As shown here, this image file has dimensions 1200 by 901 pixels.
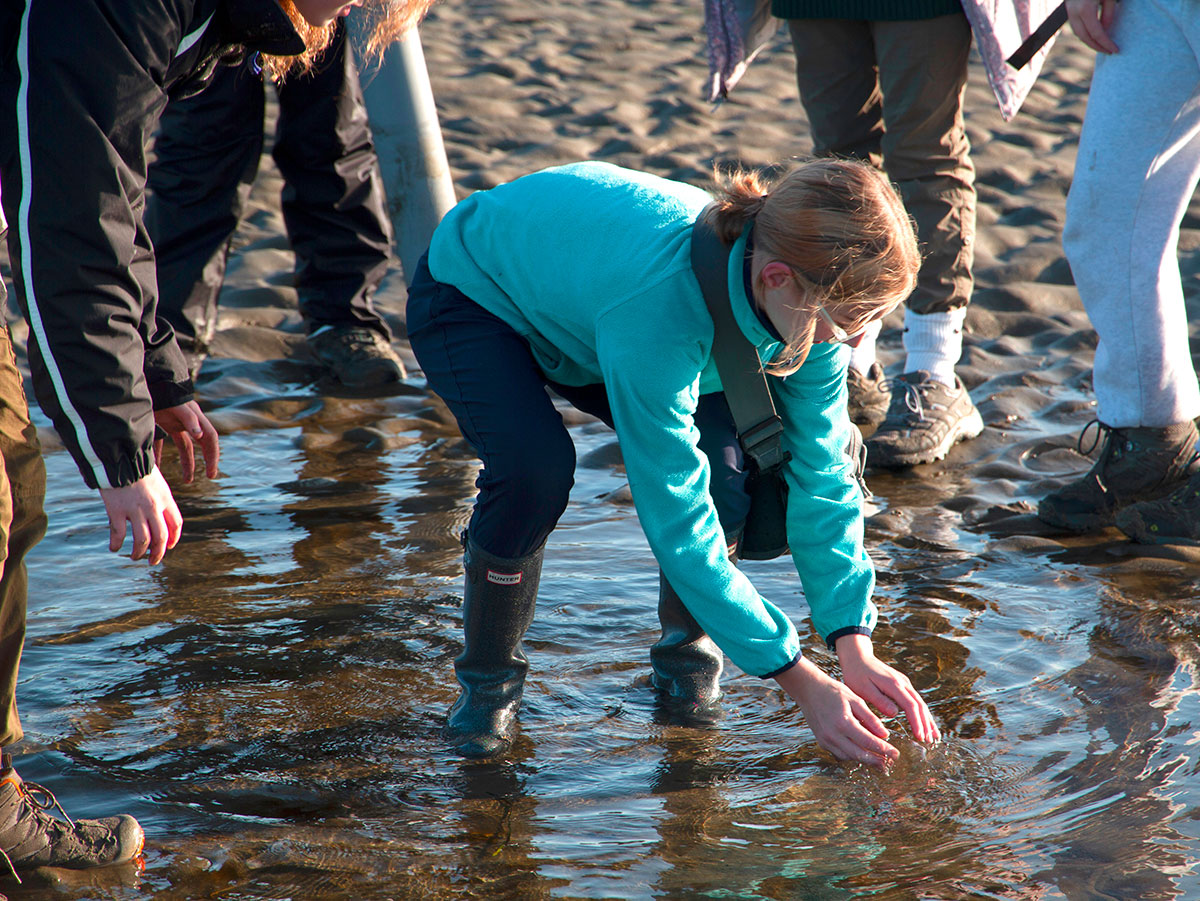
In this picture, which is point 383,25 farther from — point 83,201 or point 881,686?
point 881,686

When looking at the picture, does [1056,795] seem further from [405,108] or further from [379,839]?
[405,108]

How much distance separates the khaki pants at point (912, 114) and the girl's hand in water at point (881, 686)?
1652 millimetres

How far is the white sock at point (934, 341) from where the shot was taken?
12.3ft

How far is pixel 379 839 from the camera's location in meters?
2.05

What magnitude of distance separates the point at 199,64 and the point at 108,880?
1.31 m

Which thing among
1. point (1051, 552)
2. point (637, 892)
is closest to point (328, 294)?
point (1051, 552)

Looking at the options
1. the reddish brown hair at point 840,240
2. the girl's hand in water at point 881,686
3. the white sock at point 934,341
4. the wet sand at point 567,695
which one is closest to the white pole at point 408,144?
the wet sand at point 567,695

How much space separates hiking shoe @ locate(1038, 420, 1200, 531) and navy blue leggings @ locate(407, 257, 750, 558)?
1235 millimetres

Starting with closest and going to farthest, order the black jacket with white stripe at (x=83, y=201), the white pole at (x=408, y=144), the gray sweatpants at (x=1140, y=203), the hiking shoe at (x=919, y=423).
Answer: the black jacket with white stripe at (x=83, y=201)
the gray sweatpants at (x=1140, y=203)
the hiking shoe at (x=919, y=423)
the white pole at (x=408, y=144)

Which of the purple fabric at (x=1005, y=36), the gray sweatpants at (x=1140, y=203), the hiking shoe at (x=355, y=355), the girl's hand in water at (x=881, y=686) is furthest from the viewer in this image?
the hiking shoe at (x=355, y=355)

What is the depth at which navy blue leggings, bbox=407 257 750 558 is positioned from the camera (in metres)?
2.20

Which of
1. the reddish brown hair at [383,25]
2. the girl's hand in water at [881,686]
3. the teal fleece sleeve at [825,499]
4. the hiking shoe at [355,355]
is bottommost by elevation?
the hiking shoe at [355,355]

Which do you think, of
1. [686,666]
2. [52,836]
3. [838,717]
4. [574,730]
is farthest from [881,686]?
[52,836]

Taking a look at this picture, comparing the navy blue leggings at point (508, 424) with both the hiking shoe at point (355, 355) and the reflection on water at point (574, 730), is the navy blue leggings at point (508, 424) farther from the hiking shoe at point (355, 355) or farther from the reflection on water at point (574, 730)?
the hiking shoe at point (355, 355)
